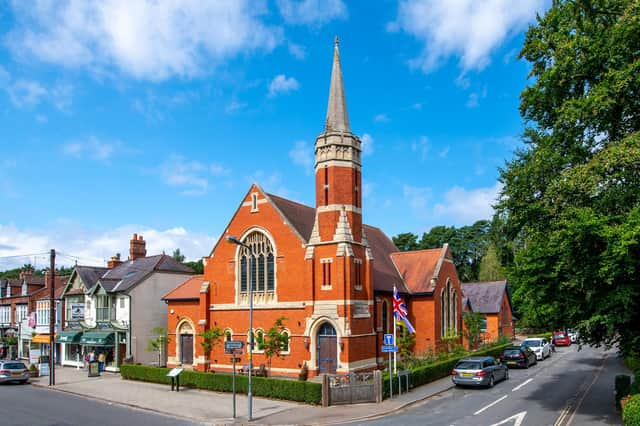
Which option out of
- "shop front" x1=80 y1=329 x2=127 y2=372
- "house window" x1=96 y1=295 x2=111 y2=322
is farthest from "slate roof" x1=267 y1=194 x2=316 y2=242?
"house window" x1=96 y1=295 x2=111 y2=322

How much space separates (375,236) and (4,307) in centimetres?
4199

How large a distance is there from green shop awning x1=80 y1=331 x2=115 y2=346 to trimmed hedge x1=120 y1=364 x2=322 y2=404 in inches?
236

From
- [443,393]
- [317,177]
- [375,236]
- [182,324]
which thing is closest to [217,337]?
[182,324]

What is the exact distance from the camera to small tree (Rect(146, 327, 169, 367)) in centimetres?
3345

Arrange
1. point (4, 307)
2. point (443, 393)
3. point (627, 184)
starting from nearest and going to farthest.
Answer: point (627, 184) < point (443, 393) < point (4, 307)

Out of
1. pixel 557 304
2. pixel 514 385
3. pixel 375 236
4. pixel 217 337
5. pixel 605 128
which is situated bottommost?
pixel 514 385

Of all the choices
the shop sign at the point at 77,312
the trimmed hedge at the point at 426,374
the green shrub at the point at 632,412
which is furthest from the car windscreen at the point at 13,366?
the green shrub at the point at 632,412

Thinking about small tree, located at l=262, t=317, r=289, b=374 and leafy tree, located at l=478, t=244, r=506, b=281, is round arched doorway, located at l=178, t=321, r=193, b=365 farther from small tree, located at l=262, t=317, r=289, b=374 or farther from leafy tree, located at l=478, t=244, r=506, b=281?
leafy tree, located at l=478, t=244, r=506, b=281

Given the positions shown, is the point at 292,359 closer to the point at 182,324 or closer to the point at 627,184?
the point at 182,324

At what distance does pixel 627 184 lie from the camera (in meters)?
16.2

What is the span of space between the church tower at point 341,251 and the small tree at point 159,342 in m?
11.8

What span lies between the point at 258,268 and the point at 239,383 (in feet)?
26.8

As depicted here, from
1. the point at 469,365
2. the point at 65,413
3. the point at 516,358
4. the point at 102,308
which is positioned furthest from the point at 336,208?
the point at 102,308

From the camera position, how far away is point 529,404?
67.9 ft
